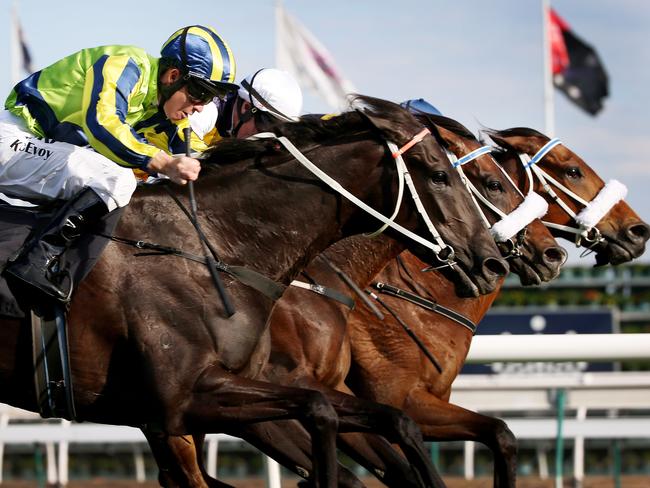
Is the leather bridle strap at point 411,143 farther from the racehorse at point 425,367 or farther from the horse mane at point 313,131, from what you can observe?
the racehorse at point 425,367

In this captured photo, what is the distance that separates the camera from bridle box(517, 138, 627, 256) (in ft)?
19.3

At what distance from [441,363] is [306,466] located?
114 centimetres

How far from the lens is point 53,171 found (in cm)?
410

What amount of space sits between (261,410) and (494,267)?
0.99 metres

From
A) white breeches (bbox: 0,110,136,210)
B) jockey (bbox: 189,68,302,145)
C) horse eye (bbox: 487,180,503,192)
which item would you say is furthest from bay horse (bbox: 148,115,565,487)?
white breeches (bbox: 0,110,136,210)

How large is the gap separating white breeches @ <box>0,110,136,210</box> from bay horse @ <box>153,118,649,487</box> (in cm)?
98

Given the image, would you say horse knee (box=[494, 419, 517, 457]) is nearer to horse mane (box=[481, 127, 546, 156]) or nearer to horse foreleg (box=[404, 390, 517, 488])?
horse foreleg (box=[404, 390, 517, 488])

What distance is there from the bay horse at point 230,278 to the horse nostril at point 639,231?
6.30ft

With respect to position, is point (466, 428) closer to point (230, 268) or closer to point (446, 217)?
point (446, 217)

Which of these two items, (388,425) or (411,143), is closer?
(388,425)

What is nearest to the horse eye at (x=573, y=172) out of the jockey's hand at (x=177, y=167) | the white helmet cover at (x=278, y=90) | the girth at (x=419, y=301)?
the girth at (x=419, y=301)

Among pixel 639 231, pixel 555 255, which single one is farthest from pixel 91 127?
pixel 639 231

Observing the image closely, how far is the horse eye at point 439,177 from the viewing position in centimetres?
428

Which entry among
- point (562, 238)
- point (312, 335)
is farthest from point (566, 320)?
point (312, 335)
